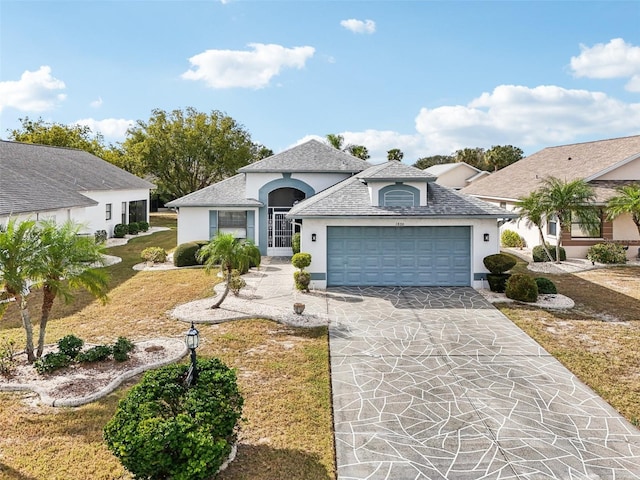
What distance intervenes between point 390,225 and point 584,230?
13.4 meters

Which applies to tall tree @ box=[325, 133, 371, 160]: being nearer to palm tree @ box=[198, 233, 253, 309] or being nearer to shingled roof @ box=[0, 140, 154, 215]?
shingled roof @ box=[0, 140, 154, 215]

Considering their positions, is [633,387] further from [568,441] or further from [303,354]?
[303,354]

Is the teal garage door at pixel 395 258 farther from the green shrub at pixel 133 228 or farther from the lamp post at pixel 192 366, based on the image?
the green shrub at pixel 133 228

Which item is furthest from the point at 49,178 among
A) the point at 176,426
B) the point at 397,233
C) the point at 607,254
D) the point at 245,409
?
the point at 607,254

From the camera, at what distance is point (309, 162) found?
81.2ft

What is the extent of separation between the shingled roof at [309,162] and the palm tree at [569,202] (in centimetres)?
938

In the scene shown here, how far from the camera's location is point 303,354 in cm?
1044

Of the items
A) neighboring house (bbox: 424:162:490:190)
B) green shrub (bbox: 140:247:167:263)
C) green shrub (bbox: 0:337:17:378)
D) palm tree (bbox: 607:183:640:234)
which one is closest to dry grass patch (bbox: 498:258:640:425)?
palm tree (bbox: 607:183:640:234)

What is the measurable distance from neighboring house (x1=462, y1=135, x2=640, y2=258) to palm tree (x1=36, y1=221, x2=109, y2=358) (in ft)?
72.7

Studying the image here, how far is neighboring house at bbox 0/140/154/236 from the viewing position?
19.5 metres

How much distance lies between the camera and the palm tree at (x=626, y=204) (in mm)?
21744

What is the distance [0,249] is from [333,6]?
1428 cm

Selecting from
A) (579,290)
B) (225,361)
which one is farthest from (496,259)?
(225,361)

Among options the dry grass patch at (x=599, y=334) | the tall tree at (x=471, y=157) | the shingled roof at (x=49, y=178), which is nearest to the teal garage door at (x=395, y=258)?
the dry grass patch at (x=599, y=334)
